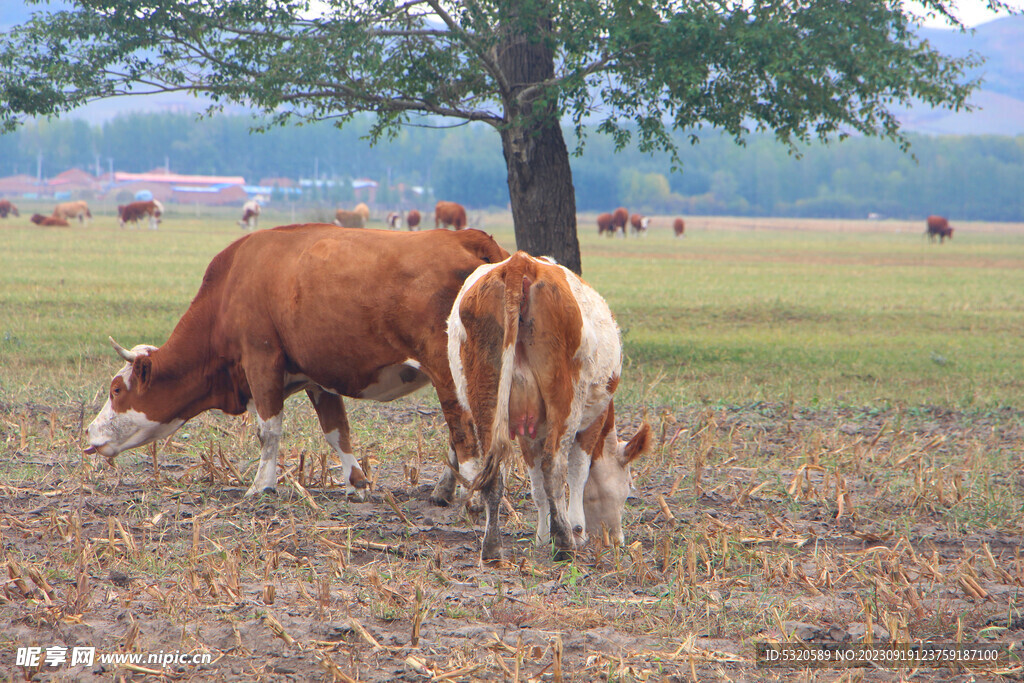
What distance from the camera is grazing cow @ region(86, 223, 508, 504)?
562 cm

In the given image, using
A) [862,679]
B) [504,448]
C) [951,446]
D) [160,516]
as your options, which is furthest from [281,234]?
[951,446]

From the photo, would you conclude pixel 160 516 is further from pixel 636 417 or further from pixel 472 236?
pixel 636 417

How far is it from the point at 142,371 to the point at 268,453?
1067 mm

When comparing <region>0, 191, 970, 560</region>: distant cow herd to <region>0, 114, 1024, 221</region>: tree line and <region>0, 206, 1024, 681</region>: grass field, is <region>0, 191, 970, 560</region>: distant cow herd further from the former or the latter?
<region>0, 114, 1024, 221</region>: tree line

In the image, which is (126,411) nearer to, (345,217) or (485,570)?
(485,570)

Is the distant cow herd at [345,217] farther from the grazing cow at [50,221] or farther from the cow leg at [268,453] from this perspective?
the cow leg at [268,453]

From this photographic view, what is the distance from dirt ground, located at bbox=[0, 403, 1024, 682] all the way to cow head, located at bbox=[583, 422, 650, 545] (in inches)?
6.5

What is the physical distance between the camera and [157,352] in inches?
256

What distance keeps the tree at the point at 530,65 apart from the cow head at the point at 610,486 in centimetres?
604

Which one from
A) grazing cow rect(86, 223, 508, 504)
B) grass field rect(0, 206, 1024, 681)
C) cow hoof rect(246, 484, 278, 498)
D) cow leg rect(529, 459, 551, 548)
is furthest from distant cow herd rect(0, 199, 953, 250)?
cow leg rect(529, 459, 551, 548)

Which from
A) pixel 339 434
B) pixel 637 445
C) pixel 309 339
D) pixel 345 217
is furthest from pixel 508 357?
pixel 345 217

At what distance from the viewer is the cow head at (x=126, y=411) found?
250 inches

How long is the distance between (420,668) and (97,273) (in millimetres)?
22043

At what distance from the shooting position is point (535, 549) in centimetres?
480
